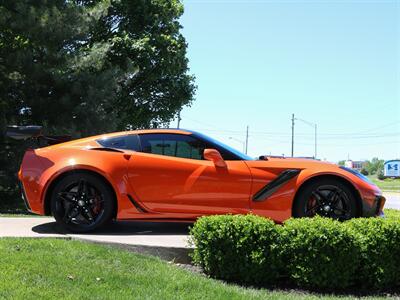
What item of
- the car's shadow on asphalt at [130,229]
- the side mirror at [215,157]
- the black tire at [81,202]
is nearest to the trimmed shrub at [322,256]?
the side mirror at [215,157]

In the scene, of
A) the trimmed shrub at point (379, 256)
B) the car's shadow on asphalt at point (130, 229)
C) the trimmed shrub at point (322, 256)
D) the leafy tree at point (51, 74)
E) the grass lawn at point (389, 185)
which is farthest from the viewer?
the grass lawn at point (389, 185)

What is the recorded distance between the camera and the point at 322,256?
454 centimetres

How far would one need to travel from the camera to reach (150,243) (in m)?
5.27

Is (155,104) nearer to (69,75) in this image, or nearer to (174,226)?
(69,75)

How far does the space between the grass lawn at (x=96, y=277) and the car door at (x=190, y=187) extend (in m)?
1.06

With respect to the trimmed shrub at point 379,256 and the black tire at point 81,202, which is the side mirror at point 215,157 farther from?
the trimmed shrub at point 379,256

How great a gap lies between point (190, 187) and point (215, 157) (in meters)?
0.46

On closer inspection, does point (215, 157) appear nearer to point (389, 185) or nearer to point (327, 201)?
point (327, 201)

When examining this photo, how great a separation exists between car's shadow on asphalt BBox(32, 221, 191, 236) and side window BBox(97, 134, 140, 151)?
3.36ft

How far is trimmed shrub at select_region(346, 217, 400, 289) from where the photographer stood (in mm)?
4664

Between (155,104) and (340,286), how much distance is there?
2162cm

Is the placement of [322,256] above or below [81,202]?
below

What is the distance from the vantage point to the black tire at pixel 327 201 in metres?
5.91

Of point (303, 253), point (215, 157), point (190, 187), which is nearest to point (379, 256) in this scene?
point (303, 253)
